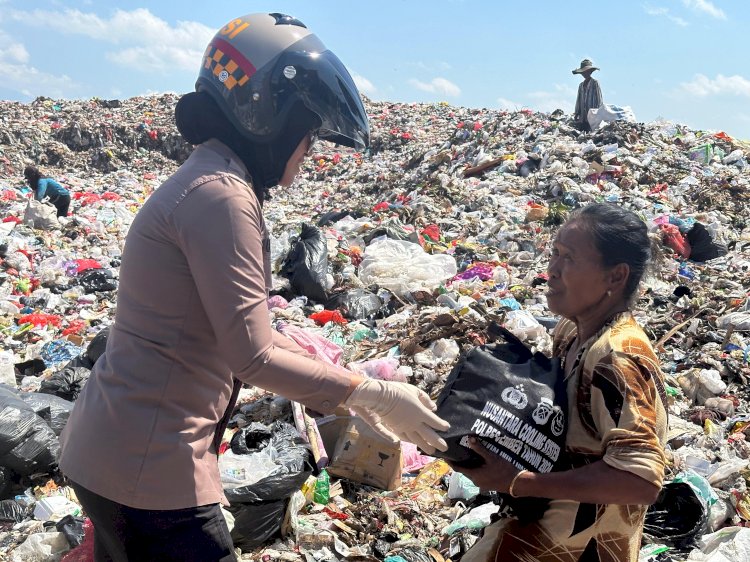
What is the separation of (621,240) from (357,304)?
463 centimetres

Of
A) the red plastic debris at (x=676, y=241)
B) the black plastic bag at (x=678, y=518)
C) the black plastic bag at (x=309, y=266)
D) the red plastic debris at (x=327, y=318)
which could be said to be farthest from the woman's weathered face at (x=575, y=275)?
the red plastic debris at (x=676, y=241)

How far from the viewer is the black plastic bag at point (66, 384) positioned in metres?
4.67

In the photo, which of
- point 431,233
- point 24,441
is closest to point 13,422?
point 24,441

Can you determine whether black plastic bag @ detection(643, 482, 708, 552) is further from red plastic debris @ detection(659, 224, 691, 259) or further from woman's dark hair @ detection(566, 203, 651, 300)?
red plastic debris @ detection(659, 224, 691, 259)

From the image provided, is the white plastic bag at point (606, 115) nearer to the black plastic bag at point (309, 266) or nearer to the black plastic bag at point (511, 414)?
the black plastic bag at point (309, 266)

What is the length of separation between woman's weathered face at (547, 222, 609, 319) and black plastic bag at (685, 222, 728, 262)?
6628 mm

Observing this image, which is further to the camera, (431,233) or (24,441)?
(431,233)

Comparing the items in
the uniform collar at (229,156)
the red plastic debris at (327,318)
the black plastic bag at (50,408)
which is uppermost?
the uniform collar at (229,156)

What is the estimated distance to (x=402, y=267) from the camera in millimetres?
7027

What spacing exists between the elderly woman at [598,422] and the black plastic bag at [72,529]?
204 cm

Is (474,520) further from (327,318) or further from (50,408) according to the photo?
(327,318)

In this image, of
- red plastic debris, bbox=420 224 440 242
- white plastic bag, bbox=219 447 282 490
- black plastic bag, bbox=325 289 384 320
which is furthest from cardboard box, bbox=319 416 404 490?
red plastic debris, bbox=420 224 440 242

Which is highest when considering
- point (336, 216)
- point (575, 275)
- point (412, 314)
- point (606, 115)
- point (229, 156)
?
point (606, 115)

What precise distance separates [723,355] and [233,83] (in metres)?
4.47
